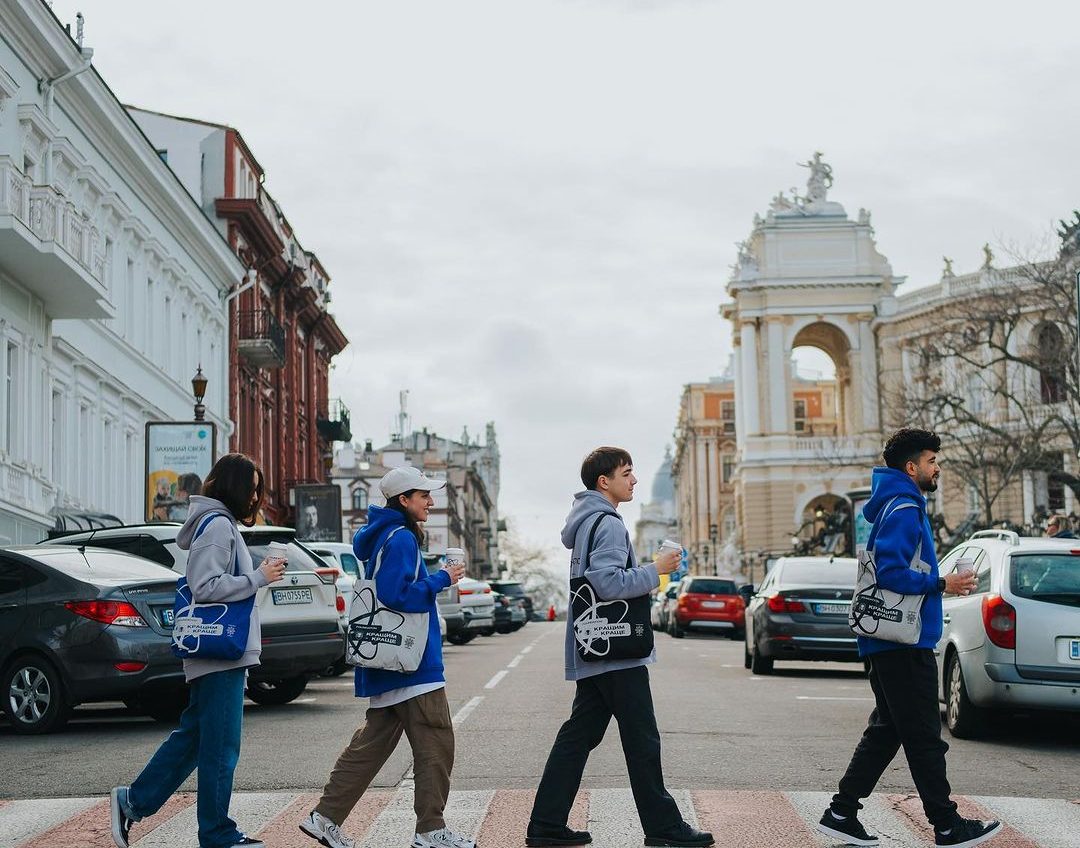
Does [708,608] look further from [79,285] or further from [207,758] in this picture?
[207,758]

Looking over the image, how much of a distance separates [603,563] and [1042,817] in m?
2.87

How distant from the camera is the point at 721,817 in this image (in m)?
8.76

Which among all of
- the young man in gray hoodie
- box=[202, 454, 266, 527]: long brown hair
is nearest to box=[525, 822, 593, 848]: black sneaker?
the young man in gray hoodie

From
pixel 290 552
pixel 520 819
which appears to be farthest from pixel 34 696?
pixel 520 819

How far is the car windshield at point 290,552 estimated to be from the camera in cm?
1565

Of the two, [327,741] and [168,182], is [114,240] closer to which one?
[168,182]

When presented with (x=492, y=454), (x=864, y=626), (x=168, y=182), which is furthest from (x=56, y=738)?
(x=492, y=454)

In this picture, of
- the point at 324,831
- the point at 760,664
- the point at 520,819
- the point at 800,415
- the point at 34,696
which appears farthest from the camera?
the point at 800,415

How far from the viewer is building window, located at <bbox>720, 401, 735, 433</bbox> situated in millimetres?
138875

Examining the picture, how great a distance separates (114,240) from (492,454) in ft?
535

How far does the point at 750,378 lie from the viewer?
9644cm

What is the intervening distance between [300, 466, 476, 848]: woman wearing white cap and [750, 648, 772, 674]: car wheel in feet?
50.5

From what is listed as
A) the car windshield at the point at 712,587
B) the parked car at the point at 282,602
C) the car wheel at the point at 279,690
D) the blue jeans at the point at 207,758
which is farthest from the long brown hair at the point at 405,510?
the car windshield at the point at 712,587

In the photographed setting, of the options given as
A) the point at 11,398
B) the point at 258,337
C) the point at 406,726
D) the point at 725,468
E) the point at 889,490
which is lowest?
the point at 406,726
